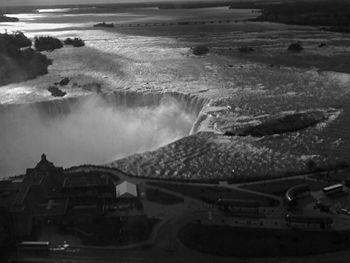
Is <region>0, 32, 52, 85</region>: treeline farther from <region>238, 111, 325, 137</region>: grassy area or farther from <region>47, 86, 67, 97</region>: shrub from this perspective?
<region>238, 111, 325, 137</region>: grassy area

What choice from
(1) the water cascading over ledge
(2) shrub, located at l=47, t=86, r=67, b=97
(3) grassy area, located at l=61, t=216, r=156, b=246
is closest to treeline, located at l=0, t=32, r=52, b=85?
(2) shrub, located at l=47, t=86, r=67, b=97

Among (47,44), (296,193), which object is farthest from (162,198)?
(47,44)

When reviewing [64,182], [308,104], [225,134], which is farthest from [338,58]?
[64,182]

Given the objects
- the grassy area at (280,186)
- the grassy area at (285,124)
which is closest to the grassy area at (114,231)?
the grassy area at (280,186)

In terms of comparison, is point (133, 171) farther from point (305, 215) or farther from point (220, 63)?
point (220, 63)

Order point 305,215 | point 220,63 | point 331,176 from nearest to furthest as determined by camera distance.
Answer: point 305,215 < point 331,176 < point 220,63

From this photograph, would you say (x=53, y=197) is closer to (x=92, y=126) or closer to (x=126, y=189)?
(x=126, y=189)
